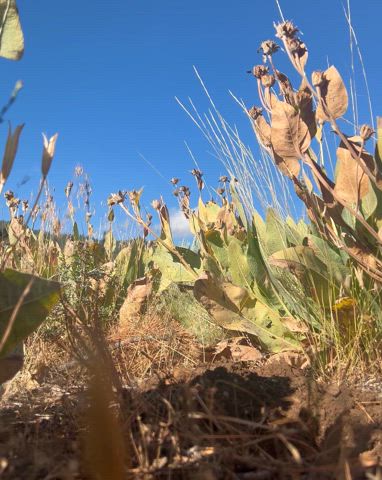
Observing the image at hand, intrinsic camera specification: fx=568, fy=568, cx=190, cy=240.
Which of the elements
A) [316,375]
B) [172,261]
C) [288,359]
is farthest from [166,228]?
[316,375]

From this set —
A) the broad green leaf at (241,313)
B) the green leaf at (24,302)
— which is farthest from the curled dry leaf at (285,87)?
the green leaf at (24,302)

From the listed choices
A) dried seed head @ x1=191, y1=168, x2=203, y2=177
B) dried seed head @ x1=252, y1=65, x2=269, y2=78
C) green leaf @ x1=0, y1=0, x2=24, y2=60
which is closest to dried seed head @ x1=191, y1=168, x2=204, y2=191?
dried seed head @ x1=191, y1=168, x2=203, y2=177

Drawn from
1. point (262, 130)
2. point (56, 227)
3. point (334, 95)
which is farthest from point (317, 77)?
point (56, 227)

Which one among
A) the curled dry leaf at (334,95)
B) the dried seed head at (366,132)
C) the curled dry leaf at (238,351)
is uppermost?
the curled dry leaf at (334,95)

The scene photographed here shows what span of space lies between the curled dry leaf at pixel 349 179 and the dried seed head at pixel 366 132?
0.22 feet

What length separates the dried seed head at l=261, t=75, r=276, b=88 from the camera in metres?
1.99

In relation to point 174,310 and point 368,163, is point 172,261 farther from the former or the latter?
point 368,163

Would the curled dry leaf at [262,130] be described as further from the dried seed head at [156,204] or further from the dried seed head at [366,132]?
the dried seed head at [156,204]

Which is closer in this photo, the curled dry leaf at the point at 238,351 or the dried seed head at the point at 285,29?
the dried seed head at the point at 285,29

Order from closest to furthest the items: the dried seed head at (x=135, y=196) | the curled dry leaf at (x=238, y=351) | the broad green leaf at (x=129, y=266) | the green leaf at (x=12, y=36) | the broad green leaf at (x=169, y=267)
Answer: the green leaf at (x=12, y=36)
the curled dry leaf at (x=238, y=351)
the dried seed head at (x=135, y=196)
the broad green leaf at (x=169, y=267)
the broad green leaf at (x=129, y=266)

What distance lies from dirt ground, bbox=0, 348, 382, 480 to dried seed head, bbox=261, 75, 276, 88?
104cm

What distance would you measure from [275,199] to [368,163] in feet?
1.35

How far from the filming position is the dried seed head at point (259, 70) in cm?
202

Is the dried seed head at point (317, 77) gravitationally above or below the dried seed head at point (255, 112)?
below
